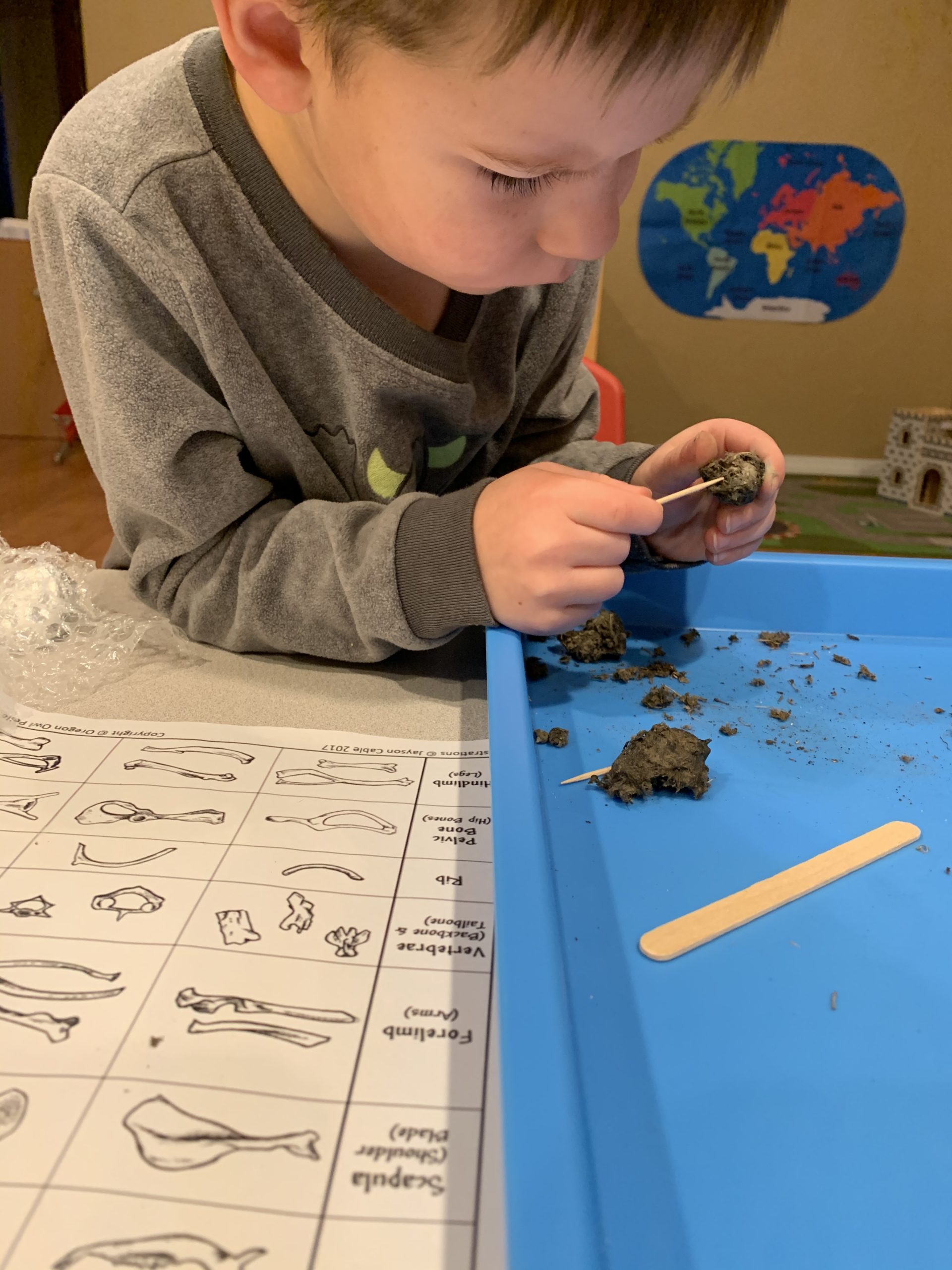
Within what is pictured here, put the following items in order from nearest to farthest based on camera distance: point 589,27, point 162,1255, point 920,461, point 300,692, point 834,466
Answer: point 162,1255 < point 589,27 < point 300,692 < point 920,461 < point 834,466

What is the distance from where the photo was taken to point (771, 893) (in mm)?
405

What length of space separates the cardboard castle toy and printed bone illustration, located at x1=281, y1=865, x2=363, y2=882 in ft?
7.52

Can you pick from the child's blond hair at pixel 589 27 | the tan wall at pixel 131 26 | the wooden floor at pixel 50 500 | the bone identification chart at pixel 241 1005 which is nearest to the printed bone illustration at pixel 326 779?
the bone identification chart at pixel 241 1005

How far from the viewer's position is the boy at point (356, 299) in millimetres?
410

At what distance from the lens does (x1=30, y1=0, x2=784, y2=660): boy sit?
1.34ft

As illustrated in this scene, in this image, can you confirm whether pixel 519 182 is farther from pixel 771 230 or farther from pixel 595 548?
pixel 771 230

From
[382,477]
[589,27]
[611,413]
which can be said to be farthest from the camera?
[611,413]

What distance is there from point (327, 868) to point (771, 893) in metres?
0.20

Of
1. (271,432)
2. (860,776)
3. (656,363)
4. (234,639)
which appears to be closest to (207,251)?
(271,432)

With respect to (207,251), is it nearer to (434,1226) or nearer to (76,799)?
(76,799)

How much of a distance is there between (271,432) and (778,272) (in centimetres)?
223

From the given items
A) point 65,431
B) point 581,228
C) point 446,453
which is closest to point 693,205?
point 65,431

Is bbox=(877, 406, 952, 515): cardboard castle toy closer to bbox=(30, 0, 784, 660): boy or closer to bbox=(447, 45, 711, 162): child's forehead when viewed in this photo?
bbox=(30, 0, 784, 660): boy

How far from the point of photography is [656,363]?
2.55 m
